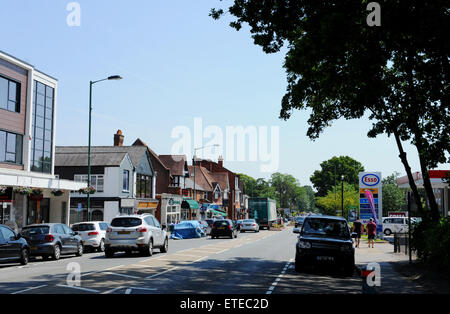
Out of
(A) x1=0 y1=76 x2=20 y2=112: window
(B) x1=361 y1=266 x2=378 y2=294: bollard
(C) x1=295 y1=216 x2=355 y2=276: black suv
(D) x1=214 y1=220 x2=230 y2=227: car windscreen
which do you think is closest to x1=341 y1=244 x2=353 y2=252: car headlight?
(C) x1=295 y1=216 x2=355 y2=276: black suv

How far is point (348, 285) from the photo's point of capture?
13.4m

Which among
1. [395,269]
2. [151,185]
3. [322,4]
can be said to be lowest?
[395,269]

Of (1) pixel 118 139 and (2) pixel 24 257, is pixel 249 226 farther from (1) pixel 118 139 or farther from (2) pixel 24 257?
(2) pixel 24 257

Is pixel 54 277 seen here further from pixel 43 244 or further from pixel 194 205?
pixel 194 205

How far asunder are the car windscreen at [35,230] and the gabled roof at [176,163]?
52.1 metres

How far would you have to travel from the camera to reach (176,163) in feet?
249

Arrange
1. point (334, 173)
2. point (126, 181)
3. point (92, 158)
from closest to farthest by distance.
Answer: point (92, 158) < point (126, 181) < point (334, 173)

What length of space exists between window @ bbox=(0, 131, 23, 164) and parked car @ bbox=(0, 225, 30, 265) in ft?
45.6

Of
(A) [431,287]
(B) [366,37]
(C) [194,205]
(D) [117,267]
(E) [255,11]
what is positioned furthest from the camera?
(C) [194,205]

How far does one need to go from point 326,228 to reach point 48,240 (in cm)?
1158

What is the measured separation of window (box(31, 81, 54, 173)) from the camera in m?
34.8

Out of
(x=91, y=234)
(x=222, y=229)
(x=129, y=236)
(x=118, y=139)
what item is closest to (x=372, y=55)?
(x=129, y=236)
